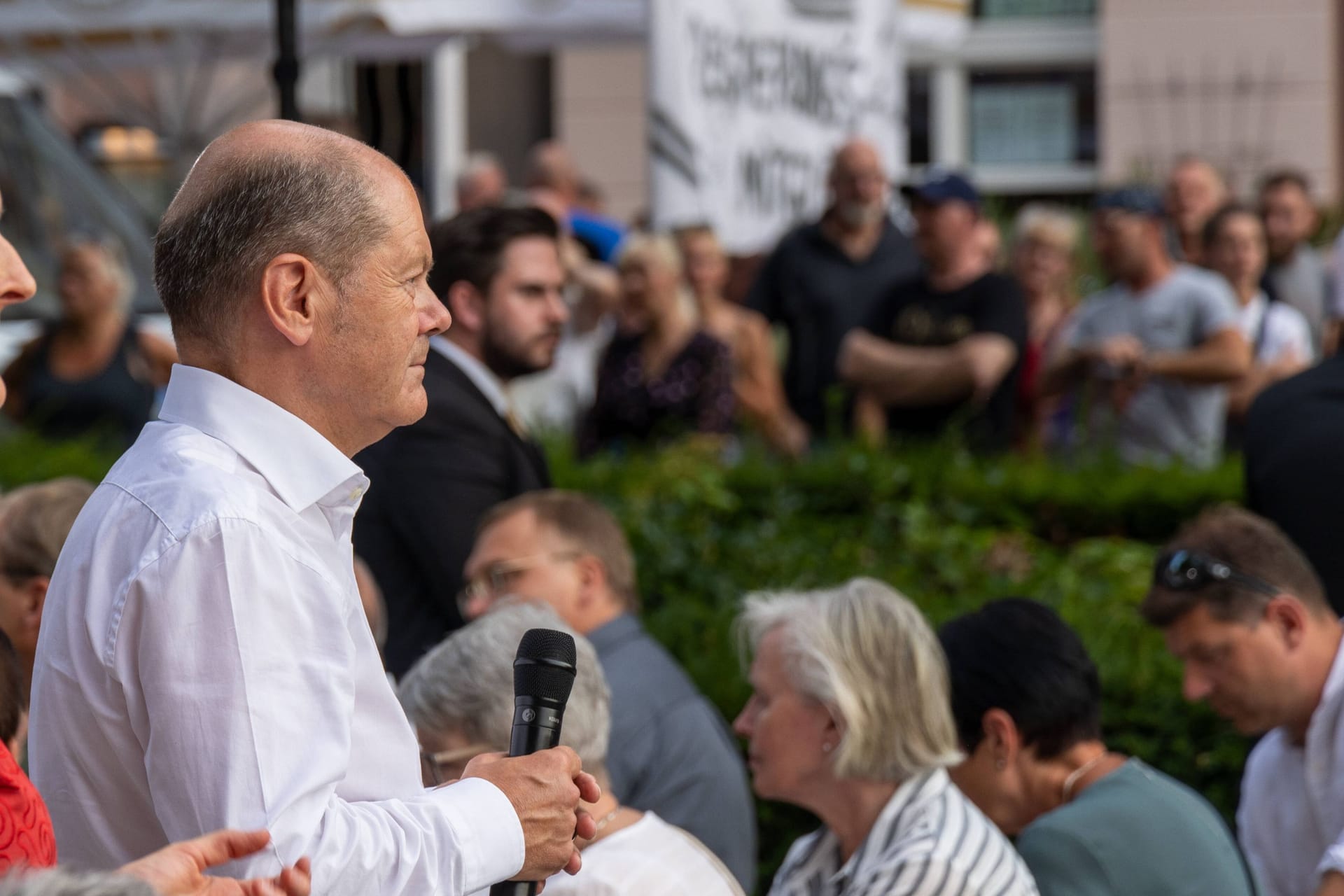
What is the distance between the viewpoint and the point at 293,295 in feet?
6.61

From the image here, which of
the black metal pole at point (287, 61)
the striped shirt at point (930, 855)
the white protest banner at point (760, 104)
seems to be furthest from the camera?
the white protest banner at point (760, 104)

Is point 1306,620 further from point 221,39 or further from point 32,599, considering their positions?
point 221,39

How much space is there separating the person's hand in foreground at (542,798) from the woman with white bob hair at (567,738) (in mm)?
749

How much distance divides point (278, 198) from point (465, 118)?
14201 mm

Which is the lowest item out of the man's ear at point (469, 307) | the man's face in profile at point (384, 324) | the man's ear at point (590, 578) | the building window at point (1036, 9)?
the man's ear at point (590, 578)

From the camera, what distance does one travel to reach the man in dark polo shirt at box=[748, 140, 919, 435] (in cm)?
761

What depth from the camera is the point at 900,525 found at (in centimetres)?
668

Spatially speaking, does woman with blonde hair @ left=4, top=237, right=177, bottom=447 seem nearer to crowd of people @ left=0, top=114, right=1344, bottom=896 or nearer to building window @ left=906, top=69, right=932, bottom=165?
crowd of people @ left=0, top=114, right=1344, bottom=896

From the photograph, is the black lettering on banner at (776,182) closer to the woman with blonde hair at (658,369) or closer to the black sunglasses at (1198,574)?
the woman with blonde hair at (658,369)

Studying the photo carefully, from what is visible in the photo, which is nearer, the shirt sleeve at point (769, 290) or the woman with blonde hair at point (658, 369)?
the woman with blonde hair at point (658, 369)

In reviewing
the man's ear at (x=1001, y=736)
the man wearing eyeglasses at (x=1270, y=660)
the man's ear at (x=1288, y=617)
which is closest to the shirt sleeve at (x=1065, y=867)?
the man's ear at (x=1001, y=736)

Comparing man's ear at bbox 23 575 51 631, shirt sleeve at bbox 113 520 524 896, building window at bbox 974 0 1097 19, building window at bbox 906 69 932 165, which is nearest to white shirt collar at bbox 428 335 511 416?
man's ear at bbox 23 575 51 631

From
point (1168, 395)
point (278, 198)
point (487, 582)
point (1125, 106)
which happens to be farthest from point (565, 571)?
point (1125, 106)

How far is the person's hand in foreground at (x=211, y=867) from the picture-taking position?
5.56ft
